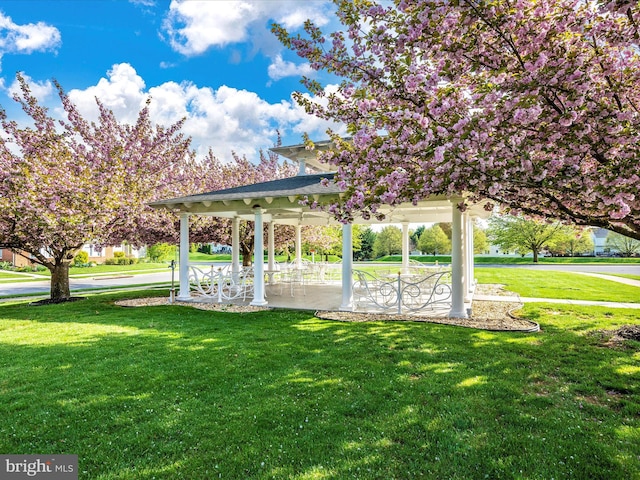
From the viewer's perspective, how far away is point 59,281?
12.4m

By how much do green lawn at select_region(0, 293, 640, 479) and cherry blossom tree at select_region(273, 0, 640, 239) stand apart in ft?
7.19

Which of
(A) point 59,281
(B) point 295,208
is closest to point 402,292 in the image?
(B) point 295,208

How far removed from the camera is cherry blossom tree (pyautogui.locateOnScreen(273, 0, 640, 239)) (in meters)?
3.46

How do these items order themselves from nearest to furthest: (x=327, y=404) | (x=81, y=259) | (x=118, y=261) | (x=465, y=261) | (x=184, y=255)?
(x=327, y=404)
(x=465, y=261)
(x=184, y=255)
(x=81, y=259)
(x=118, y=261)

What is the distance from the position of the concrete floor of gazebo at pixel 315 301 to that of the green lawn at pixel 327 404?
2489 mm

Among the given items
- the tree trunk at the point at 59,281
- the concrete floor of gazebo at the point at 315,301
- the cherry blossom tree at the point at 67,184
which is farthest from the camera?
the tree trunk at the point at 59,281

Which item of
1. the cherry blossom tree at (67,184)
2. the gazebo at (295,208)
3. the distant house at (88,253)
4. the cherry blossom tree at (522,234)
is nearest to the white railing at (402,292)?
the gazebo at (295,208)

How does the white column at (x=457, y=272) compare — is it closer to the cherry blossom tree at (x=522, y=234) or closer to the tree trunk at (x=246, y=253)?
the tree trunk at (x=246, y=253)

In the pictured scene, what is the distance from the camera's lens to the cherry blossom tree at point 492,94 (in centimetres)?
346

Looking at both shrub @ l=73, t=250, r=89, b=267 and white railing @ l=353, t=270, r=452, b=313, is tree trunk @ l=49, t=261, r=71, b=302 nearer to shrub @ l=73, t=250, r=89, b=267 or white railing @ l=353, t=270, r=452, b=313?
white railing @ l=353, t=270, r=452, b=313

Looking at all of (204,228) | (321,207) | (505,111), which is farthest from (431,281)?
(204,228)

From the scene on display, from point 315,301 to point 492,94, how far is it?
8468mm

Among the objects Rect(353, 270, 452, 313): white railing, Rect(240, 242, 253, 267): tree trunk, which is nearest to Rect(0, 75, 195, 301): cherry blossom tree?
Rect(240, 242, 253, 267): tree trunk

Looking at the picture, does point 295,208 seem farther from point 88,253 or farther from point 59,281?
point 88,253
